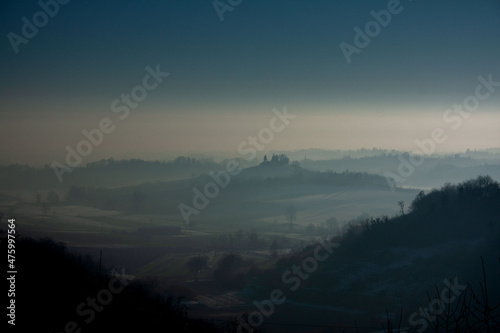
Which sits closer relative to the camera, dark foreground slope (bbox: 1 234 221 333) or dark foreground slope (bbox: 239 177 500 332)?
dark foreground slope (bbox: 1 234 221 333)

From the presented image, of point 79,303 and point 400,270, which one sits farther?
point 400,270

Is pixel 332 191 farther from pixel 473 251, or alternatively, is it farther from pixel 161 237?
pixel 473 251

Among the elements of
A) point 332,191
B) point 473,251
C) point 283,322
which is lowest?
point 283,322

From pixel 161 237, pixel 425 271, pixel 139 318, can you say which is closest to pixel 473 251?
pixel 425 271

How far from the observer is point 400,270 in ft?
90.0

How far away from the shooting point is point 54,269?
784 inches

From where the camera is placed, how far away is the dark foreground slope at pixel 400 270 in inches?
874

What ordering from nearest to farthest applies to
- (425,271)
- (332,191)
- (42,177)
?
(425,271) < (42,177) < (332,191)

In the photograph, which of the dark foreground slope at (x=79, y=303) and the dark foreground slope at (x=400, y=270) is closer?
the dark foreground slope at (x=79, y=303)

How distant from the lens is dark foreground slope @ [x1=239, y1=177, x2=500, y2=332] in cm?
2219

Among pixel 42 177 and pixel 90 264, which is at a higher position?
pixel 42 177

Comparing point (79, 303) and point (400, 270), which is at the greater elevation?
point (79, 303)

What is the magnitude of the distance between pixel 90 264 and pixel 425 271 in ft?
57.6

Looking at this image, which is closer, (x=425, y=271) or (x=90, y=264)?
(x=90, y=264)
